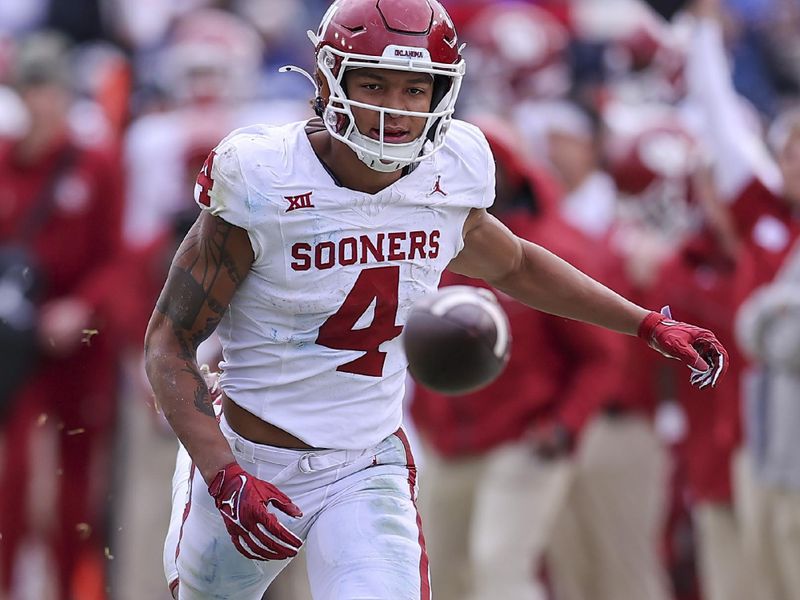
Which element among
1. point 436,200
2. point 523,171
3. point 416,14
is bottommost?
point 523,171

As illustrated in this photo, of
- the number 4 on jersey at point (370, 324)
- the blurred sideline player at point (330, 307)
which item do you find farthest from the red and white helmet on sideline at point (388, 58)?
the number 4 on jersey at point (370, 324)

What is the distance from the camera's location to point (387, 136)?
3.96m

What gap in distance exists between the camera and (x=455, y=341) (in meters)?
4.28

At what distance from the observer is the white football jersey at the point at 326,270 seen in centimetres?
400

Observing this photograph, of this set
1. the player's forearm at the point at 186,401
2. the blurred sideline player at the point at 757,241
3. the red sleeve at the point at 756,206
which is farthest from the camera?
the red sleeve at the point at 756,206

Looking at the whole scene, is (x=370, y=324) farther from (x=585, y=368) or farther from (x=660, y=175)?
(x=660, y=175)

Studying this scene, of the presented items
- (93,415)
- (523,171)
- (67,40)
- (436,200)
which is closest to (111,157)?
(93,415)

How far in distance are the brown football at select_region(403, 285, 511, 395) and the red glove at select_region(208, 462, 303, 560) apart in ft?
1.96

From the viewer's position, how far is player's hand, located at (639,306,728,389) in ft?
13.9

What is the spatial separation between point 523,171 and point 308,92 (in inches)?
139

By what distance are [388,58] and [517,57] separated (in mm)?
5184

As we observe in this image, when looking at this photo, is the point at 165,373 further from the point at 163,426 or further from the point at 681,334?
the point at 163,426

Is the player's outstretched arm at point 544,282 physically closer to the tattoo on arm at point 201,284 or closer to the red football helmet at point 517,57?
the tattoo on arm at point 201,284

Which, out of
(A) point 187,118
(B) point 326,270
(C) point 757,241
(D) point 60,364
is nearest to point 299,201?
(B) point 326,270
